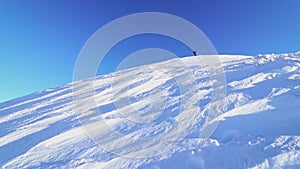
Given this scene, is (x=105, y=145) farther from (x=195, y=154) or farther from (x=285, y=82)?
(x=285, y=82)

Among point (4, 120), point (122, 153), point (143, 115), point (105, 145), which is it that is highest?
point (4, 120)

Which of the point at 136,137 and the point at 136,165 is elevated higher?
the point at 136,137

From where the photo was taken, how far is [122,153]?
6.70 meters

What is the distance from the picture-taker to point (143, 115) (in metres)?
9.60

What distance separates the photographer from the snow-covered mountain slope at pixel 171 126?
5648 mm

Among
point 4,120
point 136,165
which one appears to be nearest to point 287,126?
point 136,165

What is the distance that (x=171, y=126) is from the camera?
7859mm

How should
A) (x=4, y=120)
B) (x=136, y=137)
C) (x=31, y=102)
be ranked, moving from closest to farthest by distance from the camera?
1. (x=136, y=137)
2. (x=4, y=120)
3. (x=31, y=102)

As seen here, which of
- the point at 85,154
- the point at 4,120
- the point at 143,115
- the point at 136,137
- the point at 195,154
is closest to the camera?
the point at 195,154

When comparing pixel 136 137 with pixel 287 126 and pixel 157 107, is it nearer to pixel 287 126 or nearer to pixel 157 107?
pixel 157 107

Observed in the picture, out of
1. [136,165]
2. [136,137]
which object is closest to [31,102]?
[136,137]

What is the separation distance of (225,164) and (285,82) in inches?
251

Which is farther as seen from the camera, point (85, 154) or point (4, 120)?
point (4, 120)

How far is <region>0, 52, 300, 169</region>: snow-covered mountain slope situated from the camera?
5648 millimetres
